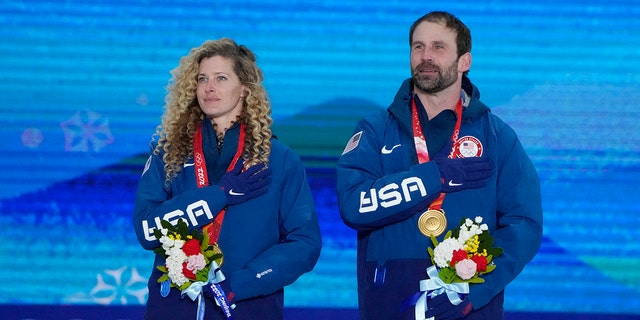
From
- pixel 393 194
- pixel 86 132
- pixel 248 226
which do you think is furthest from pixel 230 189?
pixel 86 132

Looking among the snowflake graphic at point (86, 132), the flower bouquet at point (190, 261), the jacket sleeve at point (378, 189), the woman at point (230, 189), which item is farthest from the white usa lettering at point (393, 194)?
the snowflake graphic at point (86, 132)

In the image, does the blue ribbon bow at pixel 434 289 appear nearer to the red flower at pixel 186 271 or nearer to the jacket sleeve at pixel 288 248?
the jacket sleeve at pixel 288 248

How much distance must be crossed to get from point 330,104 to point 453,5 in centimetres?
101

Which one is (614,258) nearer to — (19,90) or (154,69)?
(154,69)

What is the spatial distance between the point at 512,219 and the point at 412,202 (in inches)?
16.4

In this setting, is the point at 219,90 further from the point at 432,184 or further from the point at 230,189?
the point at 432,184

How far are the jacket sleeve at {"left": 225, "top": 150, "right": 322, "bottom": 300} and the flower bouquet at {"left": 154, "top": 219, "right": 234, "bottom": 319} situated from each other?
0.08m

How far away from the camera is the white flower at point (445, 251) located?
156 inches

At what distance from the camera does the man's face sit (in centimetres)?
425

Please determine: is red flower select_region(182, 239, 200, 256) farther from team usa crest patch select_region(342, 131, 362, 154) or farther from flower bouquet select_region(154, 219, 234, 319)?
team usa crest patch select_region(342, 131, 362, 154)

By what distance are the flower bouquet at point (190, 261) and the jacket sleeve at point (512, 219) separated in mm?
972

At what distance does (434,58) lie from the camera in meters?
4.25

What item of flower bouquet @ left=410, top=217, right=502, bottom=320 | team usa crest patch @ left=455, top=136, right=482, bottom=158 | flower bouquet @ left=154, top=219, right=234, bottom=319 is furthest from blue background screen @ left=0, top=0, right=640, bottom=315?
flower bouquet @ left=410, top=217, right=502, bottom=320

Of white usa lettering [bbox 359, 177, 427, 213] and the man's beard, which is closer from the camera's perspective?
white usa lettering [bbox 359, 177, 427, 213]
